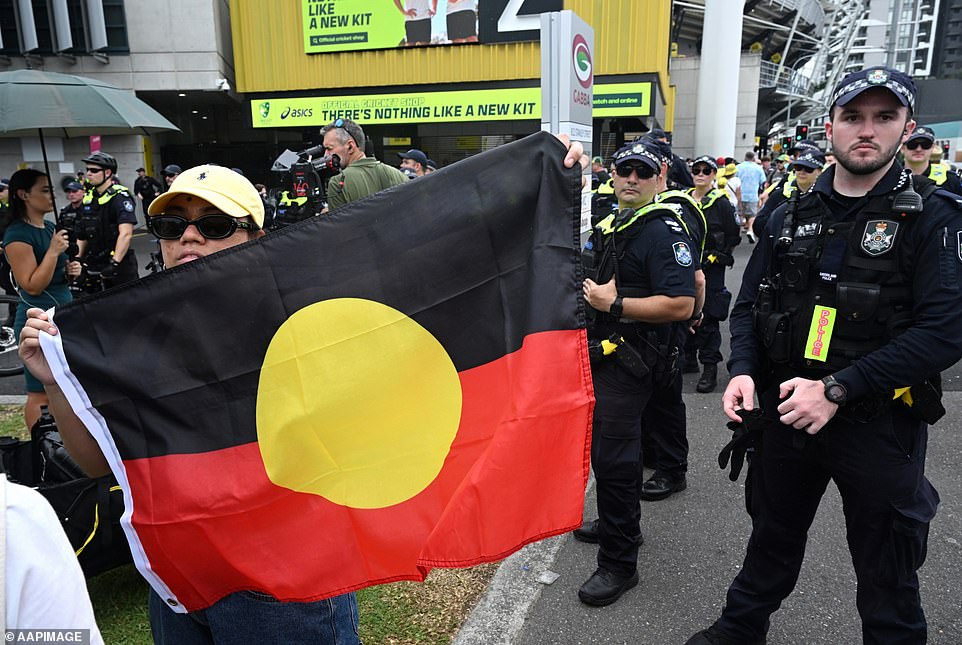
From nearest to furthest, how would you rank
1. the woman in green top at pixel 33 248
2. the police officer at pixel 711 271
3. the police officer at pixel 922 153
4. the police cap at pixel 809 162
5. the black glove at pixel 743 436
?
1. the black glove at pixel 743 436
2. the woman in green top at pixel 33 248
3. the police officer at pixel 711 271
4. the police officer at pixel 922 153
5. the police cap at pixel 809 162

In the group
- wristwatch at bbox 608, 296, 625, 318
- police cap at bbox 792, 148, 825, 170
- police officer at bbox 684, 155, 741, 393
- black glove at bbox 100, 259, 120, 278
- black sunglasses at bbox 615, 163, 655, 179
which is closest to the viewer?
wristwatch at bbox 608, 296, 625, 318

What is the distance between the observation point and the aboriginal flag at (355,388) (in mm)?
A: 1735

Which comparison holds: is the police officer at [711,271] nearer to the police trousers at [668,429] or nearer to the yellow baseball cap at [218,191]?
the police trousers at [668,429]

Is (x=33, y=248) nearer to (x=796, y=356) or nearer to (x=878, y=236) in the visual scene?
(x=796, y=356)

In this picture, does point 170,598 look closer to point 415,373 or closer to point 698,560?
point 415,373

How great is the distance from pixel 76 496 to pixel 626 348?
2454 millimetres

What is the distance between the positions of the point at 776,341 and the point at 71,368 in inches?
87.0

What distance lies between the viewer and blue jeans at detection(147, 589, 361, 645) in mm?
1742

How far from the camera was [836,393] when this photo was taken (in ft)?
6.90

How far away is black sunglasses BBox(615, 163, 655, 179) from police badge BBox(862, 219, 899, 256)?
1.33 m

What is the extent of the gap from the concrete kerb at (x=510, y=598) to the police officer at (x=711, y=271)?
3.18m

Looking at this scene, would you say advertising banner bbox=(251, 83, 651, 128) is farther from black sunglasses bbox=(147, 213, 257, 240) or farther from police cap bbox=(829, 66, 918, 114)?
black sunglasses bbox=(147, 213, 257, 240)

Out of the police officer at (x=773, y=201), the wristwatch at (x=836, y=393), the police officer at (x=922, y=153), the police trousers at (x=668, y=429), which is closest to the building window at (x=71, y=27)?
the police officer at (x=773, y=201)

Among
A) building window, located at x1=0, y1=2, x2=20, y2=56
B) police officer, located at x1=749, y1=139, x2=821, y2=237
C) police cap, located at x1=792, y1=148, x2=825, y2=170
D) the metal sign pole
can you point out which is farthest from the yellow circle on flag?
building window, located at x1=0, y1=2, x2=20, y2=56
